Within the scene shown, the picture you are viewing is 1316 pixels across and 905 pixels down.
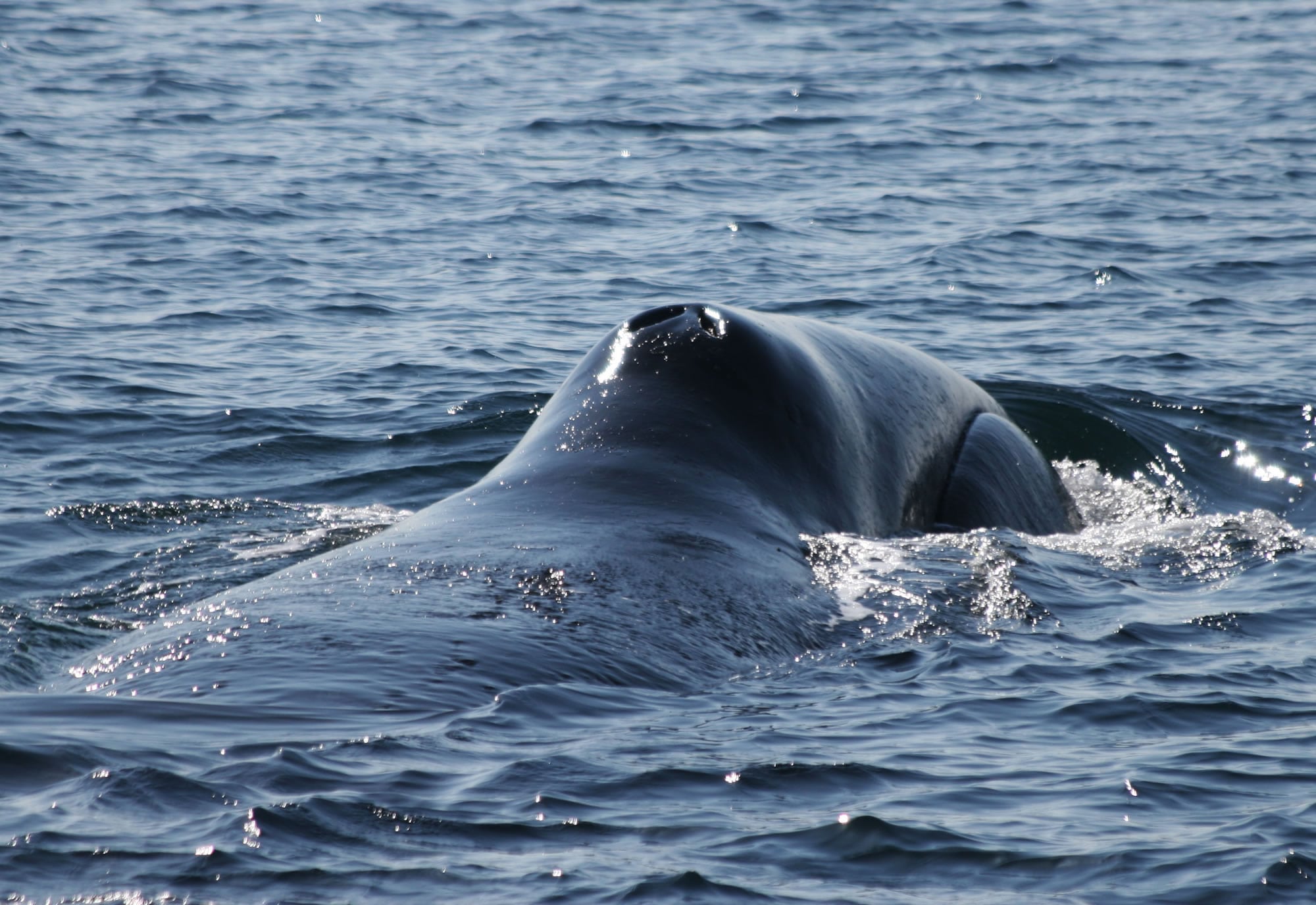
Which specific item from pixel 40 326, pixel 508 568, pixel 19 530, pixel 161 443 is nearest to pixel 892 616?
pixel 508 568

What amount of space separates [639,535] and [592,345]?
360 inches

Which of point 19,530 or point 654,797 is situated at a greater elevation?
point 654,797

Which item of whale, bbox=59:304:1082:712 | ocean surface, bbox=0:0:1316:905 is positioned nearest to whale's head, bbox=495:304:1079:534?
whale, bbox=59:304:1082:712

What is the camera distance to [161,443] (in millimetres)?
14531

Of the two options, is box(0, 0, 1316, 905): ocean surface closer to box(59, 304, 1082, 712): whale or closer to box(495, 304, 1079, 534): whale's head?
box(59, 304, 1082, 712): whale

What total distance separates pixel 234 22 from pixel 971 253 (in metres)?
25.4

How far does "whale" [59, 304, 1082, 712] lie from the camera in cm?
662

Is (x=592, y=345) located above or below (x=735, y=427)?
below

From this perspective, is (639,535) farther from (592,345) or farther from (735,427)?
(592,345)

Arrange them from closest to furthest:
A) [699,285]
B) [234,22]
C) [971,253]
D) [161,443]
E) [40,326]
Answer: [161,443], [40,326], [699,285], [971,253], [234,22]

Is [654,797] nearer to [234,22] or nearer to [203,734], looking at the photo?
[203,734]

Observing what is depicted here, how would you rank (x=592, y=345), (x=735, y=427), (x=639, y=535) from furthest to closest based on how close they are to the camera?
1. (x=592, y=345)
2. (x=735, y=427)
3. (x=639, y=535)

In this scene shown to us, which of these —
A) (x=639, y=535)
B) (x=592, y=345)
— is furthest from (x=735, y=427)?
(x=592, y=345)

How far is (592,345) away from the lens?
16.9 meters
